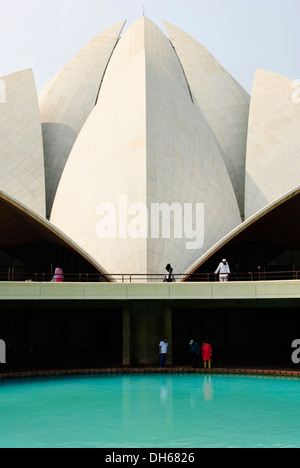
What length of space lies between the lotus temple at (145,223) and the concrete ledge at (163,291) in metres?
0.03

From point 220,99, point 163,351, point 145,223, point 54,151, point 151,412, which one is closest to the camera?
point 151,412

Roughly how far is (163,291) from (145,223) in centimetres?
431

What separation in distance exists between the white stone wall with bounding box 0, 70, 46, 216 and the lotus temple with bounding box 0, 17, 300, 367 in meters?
0.06

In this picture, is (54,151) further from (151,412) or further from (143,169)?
(151,412)

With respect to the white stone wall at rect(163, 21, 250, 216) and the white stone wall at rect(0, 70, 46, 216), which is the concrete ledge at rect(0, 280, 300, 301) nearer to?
the white stone wall at rect(0, 70, 46, 216)

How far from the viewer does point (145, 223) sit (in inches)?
711

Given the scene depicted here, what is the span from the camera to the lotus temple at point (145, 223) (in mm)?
15023

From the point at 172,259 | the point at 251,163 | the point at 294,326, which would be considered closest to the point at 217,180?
the point at 251,163

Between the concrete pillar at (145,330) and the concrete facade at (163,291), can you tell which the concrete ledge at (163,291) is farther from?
the concrete pillar at (145,330)

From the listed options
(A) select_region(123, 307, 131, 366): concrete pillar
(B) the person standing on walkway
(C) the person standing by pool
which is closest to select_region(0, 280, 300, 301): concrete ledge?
(A) select_region(123, 307, 131, 366): concrete pillar

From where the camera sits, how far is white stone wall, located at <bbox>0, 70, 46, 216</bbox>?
22.1 meters

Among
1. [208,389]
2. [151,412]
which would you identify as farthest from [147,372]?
[151,412]
